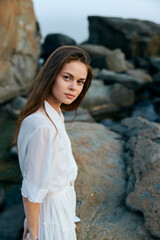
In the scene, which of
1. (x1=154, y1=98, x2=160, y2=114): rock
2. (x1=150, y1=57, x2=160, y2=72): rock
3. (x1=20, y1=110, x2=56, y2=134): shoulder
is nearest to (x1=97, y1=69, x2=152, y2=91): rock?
(x1=154, y1=98, x2=160, y2=114): rock

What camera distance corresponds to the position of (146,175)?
2287 mm

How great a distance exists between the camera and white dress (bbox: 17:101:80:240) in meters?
1.27

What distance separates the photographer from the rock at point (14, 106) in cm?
673

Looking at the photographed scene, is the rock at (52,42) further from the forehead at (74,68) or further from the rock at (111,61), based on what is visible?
the forehead at (74,68)

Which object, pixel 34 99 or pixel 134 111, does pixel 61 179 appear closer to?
pixel 34 99

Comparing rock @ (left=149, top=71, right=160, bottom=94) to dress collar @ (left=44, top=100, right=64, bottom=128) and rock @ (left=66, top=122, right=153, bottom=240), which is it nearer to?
rock @ (left=66, top=122, right=153, bottom=240)

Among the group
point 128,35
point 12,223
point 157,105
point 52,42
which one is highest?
point 12,223

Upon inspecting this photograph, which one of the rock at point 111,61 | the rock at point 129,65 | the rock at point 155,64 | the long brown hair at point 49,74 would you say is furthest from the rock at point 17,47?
the long brown hair at point 49,74

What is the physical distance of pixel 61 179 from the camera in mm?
1468

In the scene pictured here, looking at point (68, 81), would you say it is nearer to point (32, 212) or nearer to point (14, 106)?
point (32, 212)

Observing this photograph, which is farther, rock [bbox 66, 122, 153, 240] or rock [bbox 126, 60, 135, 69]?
rock [bbox 126, 60, 135, 69]

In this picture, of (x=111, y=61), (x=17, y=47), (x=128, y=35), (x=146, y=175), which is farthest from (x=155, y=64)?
(x=146, y=175)

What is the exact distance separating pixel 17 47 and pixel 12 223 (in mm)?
6092

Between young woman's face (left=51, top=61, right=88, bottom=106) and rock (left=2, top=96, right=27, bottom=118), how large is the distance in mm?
5396
